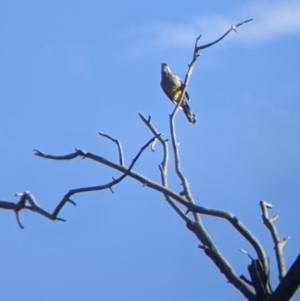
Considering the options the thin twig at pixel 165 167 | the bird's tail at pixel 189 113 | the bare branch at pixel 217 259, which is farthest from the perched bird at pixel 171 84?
the bare branch at pixel 217 259

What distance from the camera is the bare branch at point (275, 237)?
4.54 metres

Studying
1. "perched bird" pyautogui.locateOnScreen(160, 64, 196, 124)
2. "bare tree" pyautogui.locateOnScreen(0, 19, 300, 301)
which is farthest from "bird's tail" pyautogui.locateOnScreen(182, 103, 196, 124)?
"bare tree" pyautogui.locateOnScreen(0, 19, 300, 301)

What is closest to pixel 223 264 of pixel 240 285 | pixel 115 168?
pixel 240 285

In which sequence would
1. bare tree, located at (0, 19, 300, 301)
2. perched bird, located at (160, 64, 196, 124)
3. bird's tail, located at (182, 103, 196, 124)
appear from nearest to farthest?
bare tree, located at (0, 19, 300, 301), bird's tail, located at (182, 103, 196, 124), perched bird, located at (160, 64, 196, 124)

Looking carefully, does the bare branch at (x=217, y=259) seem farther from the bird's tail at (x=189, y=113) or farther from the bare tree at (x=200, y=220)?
the bird's tail at (x=189, y=113)

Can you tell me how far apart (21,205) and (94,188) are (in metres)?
0.53

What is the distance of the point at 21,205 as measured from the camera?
353cm

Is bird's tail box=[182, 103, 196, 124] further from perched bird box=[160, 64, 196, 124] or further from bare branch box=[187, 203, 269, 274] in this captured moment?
bare branch box=[187, 203, 269, 274]

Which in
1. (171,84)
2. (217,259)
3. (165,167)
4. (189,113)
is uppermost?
(171,84)

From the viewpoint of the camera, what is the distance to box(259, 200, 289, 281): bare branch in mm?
4543

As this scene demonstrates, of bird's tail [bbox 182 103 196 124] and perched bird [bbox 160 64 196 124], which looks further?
perched bird [bbox 160 64 196 124]

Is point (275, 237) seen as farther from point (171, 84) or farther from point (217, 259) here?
point (171, 84)

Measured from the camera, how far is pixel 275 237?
476 centimetres

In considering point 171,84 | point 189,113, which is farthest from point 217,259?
point 171,84
